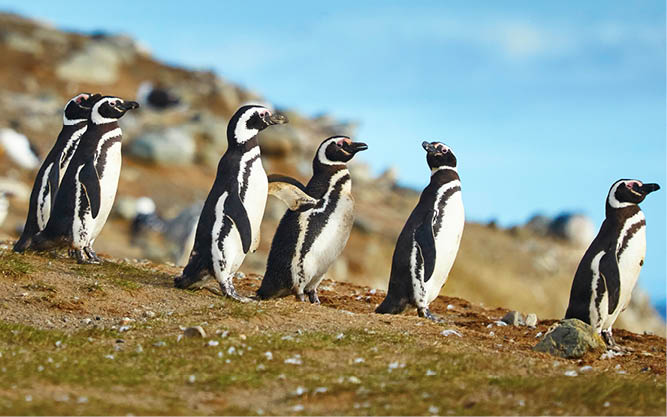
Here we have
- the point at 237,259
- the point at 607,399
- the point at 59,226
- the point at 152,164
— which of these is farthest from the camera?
the point at 152,164

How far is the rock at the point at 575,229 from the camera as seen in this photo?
146 feet

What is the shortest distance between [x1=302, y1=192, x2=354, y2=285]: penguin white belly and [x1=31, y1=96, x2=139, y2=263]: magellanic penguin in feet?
9.90

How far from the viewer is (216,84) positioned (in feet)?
178

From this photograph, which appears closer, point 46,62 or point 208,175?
point 208,175

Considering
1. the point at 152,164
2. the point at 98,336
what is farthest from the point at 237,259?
the point at 152,164

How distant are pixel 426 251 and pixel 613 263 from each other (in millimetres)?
2152

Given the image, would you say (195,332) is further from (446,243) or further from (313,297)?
(446,243)

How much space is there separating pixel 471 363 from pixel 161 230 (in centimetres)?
2098

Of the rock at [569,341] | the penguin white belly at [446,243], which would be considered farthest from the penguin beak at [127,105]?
the rock at [569,341]

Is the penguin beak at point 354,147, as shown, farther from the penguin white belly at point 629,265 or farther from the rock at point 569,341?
the rock at point 569,341

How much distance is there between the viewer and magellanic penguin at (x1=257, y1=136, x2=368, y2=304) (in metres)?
10.9

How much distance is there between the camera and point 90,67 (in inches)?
1879

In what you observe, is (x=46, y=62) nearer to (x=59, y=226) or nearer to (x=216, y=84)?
(x=216, y=84)

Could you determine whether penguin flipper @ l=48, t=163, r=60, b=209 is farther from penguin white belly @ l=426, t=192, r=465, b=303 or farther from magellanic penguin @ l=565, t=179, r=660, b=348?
magellanic penguin @ l=565, t=179, r=660, b=348
